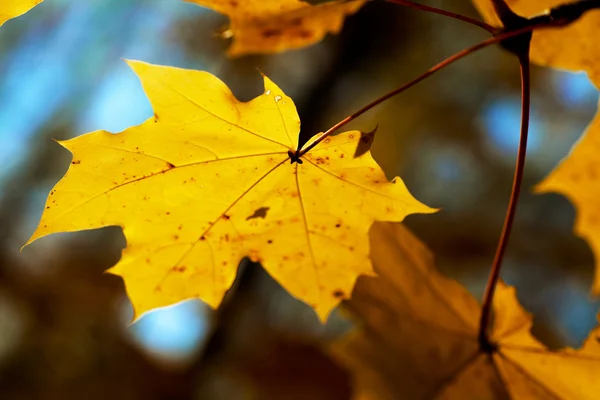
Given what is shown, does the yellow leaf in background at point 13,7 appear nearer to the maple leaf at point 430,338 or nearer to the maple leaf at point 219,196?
the maple leaf at point 219,196

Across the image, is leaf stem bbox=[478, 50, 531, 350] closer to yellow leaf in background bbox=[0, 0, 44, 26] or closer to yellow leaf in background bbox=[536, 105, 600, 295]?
yellow leaf in background bbox=[536, 105, 600, 295]

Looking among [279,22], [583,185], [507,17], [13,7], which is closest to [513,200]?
[507,17]

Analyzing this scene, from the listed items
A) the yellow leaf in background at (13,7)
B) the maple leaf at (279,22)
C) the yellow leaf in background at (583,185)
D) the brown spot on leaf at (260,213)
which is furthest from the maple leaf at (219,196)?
the yellow leaf in background at (583,185)

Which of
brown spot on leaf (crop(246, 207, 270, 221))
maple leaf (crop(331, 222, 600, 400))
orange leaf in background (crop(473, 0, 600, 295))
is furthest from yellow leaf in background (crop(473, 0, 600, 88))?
brown spot on leaf (crop(246, 207, 270, 221))

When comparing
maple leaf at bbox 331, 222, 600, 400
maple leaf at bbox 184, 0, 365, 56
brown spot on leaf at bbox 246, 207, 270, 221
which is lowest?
maple leaf at bbox 331, 222, 600, 400

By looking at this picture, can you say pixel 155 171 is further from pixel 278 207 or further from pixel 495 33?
pixel 495 33
